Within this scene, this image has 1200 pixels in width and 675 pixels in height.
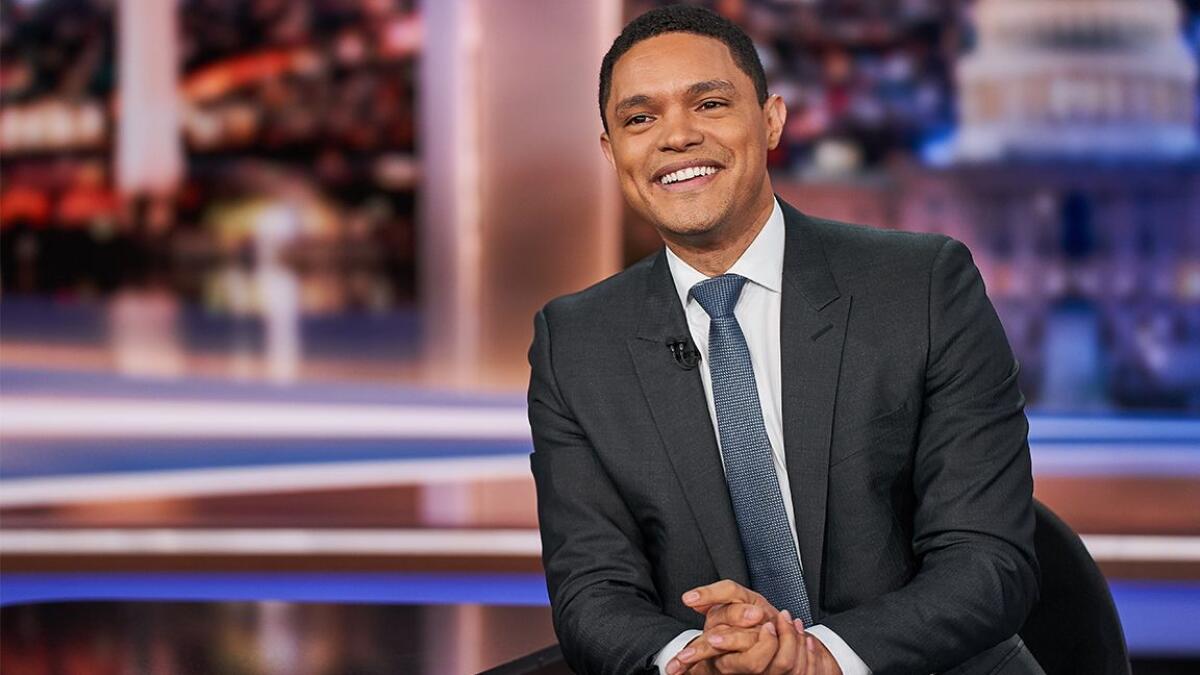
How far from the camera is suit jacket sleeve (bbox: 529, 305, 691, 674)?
1384 millimetres

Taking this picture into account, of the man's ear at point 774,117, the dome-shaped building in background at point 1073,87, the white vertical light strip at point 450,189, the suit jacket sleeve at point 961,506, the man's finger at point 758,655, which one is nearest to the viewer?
the man's finger at point 758,655

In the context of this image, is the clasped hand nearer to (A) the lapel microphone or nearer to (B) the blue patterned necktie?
(B) the blue patterned necktie

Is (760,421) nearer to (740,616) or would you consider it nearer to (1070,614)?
(740,616)

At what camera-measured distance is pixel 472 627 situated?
2.21 meters

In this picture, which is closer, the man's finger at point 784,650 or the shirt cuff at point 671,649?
the man's finger at point 784,650

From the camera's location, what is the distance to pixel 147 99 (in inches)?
165

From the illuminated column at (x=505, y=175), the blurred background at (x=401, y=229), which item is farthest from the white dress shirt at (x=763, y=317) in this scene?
the illuminated column at (x=505, y=175)

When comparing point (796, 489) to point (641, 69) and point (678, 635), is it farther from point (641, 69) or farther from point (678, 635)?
point (641, 69)

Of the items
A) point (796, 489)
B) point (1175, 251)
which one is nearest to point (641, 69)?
point (796, 489)

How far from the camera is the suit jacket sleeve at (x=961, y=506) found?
52.0 inches

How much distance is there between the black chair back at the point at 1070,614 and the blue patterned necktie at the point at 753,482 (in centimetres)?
27

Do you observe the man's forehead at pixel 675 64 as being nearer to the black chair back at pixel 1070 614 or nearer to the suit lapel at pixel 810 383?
the suit lapel at pixel 810 383

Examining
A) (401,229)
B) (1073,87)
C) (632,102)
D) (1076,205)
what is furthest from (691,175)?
(1073,87)

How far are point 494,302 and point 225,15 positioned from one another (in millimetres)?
1211
